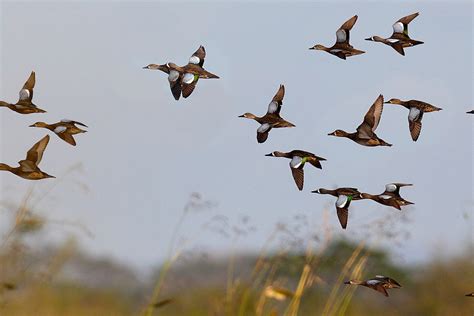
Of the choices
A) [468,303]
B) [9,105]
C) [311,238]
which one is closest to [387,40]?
[9,105]

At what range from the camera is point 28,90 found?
3.83 metres

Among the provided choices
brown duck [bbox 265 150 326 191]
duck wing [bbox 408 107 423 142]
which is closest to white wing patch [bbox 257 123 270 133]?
brown duck [bbox 265 150 326 191]

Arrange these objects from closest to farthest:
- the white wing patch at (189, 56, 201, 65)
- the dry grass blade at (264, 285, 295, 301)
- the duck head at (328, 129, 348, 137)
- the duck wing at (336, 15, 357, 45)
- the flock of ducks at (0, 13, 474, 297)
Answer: the flock of ducks at (0, 13, 474, 297) < the duck head at (328, 129, 348, 137) < the duck wing at (336, 15, 357, 45) < the white wing patch at (189, 56, 201, 65) < the dry grass blade at (264, 285, 295, 301)

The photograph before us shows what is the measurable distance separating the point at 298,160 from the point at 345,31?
823mm

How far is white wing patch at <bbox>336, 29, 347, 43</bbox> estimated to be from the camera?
13.0 feet

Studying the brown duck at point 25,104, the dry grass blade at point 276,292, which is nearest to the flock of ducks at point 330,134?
the brown duck at point 25,104

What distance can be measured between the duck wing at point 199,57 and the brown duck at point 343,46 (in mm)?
623

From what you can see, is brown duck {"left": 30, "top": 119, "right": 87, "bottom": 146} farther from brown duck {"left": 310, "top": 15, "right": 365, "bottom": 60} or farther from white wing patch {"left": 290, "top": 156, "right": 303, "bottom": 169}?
brown duck {"left": 310, "top": 15, "right": 365, "bottom": 60}

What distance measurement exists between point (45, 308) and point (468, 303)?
282 inches

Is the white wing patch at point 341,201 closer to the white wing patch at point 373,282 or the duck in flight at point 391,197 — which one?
the duck in flight at point 391,197

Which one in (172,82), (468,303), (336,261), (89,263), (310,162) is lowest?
(89,263)

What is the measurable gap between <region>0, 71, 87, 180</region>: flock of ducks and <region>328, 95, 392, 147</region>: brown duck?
1240 millimetres

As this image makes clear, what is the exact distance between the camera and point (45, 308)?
8461mm

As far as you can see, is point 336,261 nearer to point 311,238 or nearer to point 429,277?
point 311,238
